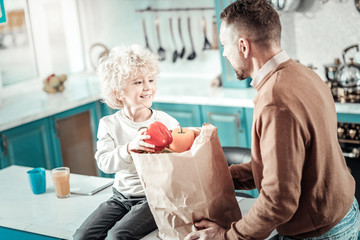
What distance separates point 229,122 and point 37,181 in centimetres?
178

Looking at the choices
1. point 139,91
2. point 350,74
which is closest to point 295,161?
point 139,91

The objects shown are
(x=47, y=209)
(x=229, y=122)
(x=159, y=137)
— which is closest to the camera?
(x=159, y=137)

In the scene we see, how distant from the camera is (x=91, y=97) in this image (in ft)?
13.6

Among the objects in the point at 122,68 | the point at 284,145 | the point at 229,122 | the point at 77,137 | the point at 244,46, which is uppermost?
the point at 244,46

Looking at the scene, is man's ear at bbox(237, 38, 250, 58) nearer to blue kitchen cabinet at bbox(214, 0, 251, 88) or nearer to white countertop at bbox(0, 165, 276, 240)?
white countertop at bbox(0, 165, 276, 240)

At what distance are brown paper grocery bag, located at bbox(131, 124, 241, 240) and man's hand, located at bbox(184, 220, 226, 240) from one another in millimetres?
21

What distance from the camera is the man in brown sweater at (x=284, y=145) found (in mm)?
1468

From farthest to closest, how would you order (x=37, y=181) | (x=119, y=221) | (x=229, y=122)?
(x=229, y=122) < (x=37, y=181) < (x=119, y=221)

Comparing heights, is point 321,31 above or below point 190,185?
above

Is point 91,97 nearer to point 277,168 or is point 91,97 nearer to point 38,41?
point 38,41

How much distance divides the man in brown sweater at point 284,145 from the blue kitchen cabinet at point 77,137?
253cm

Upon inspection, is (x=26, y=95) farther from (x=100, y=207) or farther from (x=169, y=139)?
(x=169, y=139)

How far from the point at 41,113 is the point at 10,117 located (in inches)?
8.0

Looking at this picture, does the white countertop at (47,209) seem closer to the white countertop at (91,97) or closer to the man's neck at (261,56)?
the man's neck at (261,56)
